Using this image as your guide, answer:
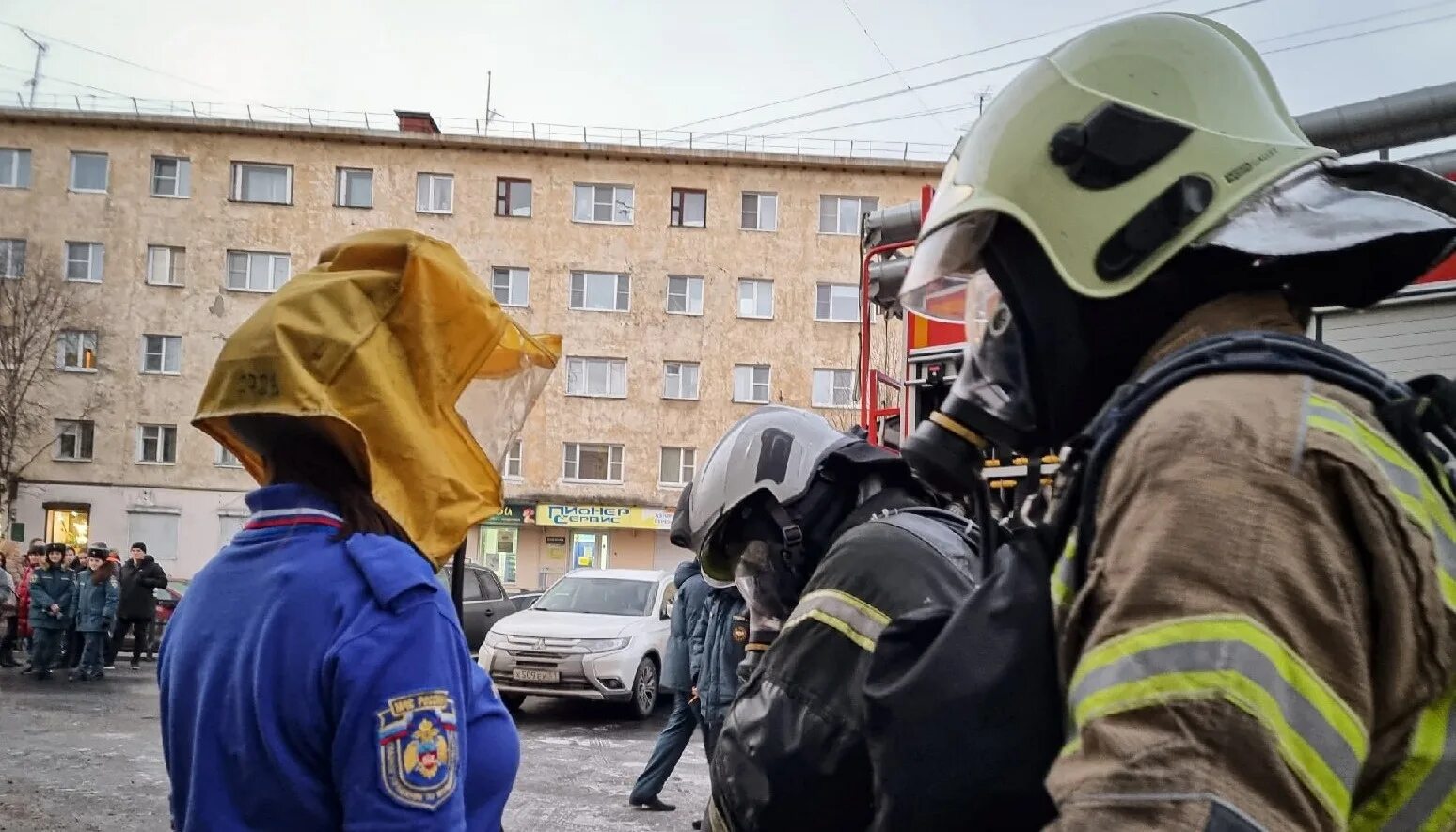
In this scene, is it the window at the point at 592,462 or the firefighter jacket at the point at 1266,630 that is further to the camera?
the window at the point at 592,462

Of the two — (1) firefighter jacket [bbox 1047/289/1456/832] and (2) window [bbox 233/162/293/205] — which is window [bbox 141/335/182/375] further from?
(1) firefighter jacket [bbox 1047/289/1456/832]

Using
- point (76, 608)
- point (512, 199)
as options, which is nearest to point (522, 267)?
point (512, 199)

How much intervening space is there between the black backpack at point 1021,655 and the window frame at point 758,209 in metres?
33.7

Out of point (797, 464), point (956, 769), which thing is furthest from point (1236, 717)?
point (797, 464)

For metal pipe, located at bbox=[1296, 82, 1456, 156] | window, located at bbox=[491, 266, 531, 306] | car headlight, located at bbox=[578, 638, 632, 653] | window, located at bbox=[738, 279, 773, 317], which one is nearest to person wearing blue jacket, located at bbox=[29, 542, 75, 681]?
car headlight, located at bbox=[578, 638, 632, 653]

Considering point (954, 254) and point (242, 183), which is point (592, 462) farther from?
point (954, 254)

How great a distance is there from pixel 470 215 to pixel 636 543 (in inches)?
432

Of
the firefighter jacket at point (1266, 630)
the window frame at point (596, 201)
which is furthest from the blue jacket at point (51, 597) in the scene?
the window frame at point (596, 201)

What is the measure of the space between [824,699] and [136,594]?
1759 centimetres

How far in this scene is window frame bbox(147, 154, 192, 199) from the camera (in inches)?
1351

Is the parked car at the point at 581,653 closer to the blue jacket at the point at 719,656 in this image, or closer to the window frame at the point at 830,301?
the blue jacket at the point at 719,656

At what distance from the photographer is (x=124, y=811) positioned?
25.8 feet

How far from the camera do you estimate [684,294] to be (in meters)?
34.3

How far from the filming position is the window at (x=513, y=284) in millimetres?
34250
